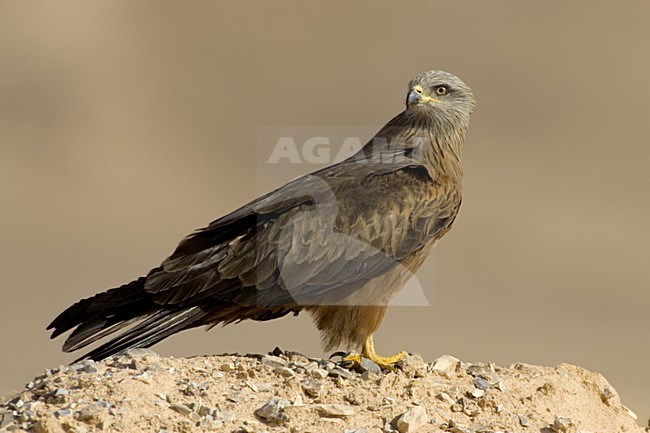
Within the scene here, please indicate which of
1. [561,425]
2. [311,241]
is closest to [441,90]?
[311,241]

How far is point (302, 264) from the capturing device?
8.62 meters

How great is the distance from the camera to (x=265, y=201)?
8891 millimetres

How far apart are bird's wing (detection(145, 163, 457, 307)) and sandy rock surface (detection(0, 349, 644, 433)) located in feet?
2.07

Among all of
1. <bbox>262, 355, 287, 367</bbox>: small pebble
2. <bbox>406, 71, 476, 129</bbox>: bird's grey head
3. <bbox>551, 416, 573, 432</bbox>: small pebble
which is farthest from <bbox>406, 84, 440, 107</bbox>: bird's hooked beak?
<bbox>551, 416, 573, 432</bbox>: small pebble

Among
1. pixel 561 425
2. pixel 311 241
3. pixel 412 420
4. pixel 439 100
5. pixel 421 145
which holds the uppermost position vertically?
pixel 439 100

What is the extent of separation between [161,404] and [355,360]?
2058 mm

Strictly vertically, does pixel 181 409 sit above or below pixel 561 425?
below

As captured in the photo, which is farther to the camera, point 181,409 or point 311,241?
point 311,241

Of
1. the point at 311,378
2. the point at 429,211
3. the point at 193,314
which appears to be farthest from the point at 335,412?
the point at 429,211

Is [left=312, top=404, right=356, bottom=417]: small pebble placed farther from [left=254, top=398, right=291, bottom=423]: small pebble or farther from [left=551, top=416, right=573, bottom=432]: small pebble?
[left=551, top=416, right=573, bottom=432]: small pebble

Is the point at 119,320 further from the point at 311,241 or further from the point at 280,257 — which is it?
the point at 311,241

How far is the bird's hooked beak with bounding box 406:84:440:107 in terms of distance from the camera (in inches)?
378

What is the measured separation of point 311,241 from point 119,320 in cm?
172

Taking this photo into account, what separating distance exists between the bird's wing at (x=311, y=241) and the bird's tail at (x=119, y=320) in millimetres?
138
